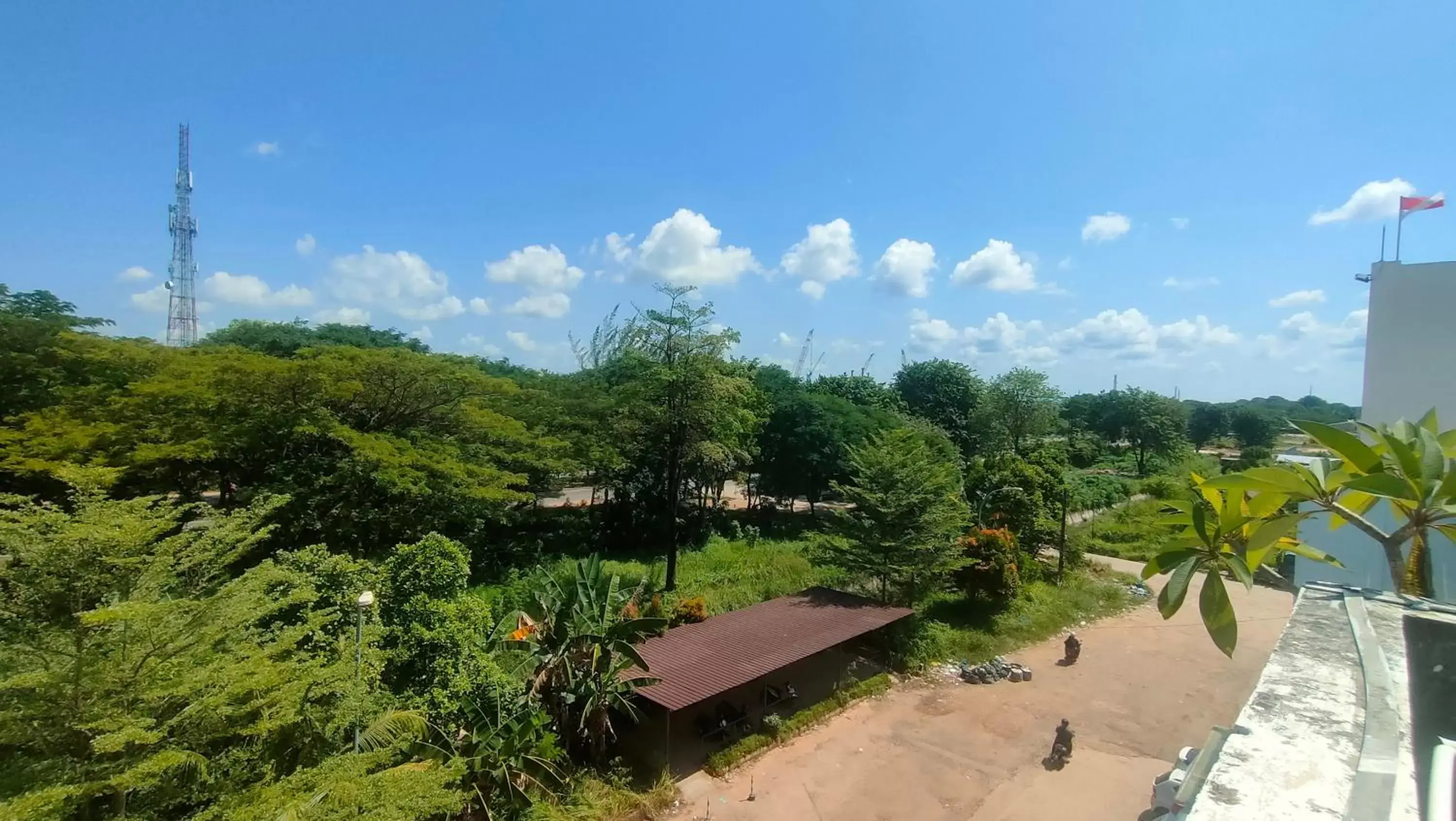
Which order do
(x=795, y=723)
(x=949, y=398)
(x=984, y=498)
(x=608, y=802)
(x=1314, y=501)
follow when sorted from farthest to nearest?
(x=949, y=398), (x=984, y=498), (x=795, y=723), (x=608, y=802), (x=1314, y=501)

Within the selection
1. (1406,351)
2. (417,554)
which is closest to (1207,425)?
(1406,351)

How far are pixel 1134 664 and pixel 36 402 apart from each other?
2921cm

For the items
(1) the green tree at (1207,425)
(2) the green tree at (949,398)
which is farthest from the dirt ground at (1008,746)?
(1) the green tree at (1207,425)

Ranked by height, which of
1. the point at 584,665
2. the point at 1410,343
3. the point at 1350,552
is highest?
the point at 1410,343

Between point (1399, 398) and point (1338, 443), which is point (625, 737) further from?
point (1399, 398)

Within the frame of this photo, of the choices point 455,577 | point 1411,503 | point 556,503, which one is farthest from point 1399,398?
point 556,503

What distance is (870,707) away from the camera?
13555mm

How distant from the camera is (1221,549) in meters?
2.05

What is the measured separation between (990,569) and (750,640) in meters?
8.06

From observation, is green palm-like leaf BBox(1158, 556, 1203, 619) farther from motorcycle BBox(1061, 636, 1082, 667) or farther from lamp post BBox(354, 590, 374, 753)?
motorcycle BBox(1061, 636, 1082, 667)

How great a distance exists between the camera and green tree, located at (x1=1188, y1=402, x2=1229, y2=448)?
2633 inches

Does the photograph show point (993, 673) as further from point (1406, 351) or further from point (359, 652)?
point (359, 652)

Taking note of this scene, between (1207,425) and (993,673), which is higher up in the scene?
(1207,425)

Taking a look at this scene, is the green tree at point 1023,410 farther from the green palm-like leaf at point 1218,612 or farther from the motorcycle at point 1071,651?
the green palm-like leaf at point 1218,612
